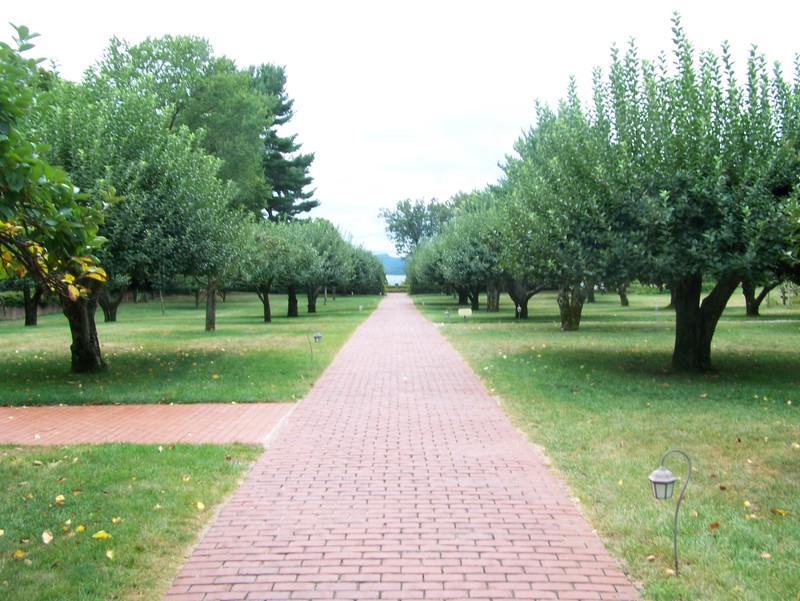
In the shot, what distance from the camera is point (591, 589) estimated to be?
4.06 meters

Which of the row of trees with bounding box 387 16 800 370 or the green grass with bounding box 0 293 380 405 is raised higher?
the row of trees with bounding box 387 16 800 370

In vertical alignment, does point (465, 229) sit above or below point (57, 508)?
above

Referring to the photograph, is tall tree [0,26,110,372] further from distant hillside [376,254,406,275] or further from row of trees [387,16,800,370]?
distant hillside [376,254,406,275]

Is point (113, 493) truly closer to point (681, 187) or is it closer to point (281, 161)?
point (681, 187)

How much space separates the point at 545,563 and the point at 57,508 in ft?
11.5

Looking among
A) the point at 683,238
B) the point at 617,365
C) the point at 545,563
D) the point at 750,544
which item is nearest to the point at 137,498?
the point at 545,563

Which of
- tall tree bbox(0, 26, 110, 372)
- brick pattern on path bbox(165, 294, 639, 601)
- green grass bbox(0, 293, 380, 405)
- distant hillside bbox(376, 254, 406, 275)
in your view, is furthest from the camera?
distant hillside bbox(376, 254, 406, 275)

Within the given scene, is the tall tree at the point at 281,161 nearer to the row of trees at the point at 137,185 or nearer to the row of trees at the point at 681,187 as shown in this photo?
the row of trees at the point at 137,185

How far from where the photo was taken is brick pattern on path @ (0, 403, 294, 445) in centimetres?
800

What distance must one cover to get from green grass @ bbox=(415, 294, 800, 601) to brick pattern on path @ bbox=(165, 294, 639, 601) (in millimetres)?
303

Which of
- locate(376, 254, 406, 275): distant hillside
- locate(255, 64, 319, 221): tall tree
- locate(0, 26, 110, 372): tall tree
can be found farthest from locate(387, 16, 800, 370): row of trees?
locate(376, 254, 406, 275): distant hillside

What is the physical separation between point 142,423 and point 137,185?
5380 millimetres

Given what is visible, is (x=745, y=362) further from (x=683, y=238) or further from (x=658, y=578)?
(x=658, y=578)

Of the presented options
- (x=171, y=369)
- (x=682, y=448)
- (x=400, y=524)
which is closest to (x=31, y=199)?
(x=400, y=524)
